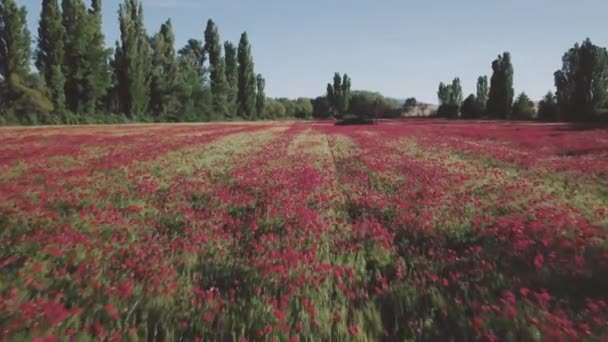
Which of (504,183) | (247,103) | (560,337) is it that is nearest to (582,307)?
(560,337)

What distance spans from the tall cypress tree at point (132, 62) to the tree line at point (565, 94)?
6992 centimetres

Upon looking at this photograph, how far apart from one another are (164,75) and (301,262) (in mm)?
67956

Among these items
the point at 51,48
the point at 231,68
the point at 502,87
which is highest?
the point at 231,68

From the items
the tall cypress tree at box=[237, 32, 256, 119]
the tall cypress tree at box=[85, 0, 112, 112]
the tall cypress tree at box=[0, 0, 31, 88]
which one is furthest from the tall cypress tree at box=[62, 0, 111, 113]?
the tall cypress tree at box=[237, 32, 256, 119]

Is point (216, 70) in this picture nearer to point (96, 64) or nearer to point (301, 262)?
point (96, 64)

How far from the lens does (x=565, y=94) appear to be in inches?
2530

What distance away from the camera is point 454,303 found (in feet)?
9.64

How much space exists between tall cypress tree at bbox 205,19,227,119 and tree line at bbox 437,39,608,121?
58405 mm

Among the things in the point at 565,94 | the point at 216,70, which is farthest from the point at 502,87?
the point at 216,70

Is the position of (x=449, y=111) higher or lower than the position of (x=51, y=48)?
lower

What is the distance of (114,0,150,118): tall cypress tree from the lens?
2115 inches

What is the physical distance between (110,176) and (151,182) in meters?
1.54

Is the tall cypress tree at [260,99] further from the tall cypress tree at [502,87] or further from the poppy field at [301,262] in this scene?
the poppy field at [301,262]

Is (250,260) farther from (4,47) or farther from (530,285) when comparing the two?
(4,47)
